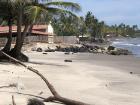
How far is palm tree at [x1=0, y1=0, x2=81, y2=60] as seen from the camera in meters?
Answer: 27.6

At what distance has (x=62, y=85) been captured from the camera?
17.0 metres

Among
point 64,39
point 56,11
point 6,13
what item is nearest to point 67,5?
point 56,11

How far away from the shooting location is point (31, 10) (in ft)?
91.0

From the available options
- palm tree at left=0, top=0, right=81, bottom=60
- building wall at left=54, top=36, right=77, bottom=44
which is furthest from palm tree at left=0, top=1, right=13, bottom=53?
building wall at left=54, top=36, right=77, bottom=44

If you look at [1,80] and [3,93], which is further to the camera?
[1,80]

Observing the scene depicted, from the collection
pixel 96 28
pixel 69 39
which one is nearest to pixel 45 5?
pixel 69 39

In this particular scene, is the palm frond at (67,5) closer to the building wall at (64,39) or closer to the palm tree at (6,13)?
the palm tree at (6,13)

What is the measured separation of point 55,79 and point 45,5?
10.9 m

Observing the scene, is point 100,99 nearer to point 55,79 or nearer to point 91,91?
point 91,91

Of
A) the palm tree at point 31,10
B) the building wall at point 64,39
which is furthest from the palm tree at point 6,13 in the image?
the building wall at point 64,39

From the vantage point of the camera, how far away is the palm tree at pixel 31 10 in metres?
27.6

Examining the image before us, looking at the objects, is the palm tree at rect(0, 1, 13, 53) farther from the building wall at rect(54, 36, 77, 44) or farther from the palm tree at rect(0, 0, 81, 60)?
the building wall at rect(54, 36, 77, 44)

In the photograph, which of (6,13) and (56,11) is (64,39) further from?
(56,11)

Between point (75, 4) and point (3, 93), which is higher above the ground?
point (75, 4)
